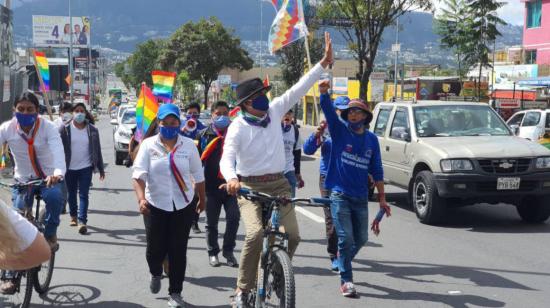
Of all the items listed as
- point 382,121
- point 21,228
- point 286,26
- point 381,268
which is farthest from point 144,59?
point 21,228

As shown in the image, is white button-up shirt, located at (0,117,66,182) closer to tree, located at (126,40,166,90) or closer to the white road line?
the white road line

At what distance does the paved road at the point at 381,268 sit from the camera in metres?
6.24

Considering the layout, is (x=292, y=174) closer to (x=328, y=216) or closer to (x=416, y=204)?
(x=328, y=216)

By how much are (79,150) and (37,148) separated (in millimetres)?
3218

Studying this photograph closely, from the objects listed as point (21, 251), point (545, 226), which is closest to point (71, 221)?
point (545, 226)

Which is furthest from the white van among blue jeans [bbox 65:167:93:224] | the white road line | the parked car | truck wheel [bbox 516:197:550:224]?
blue jeans [bbox 65:167:93:224]

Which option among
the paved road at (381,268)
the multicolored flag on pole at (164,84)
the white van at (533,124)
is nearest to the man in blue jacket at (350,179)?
Result: the paved road at (381,268)

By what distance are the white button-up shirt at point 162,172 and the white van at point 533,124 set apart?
15.4 m

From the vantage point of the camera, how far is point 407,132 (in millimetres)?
10867

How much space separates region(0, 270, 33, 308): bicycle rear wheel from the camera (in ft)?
18.3

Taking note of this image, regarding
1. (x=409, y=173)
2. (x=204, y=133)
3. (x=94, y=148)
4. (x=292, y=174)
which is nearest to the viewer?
(x=204, y=133)

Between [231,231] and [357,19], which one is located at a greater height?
[357,19]

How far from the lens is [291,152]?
28.5ft

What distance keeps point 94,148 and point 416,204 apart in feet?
15.6
